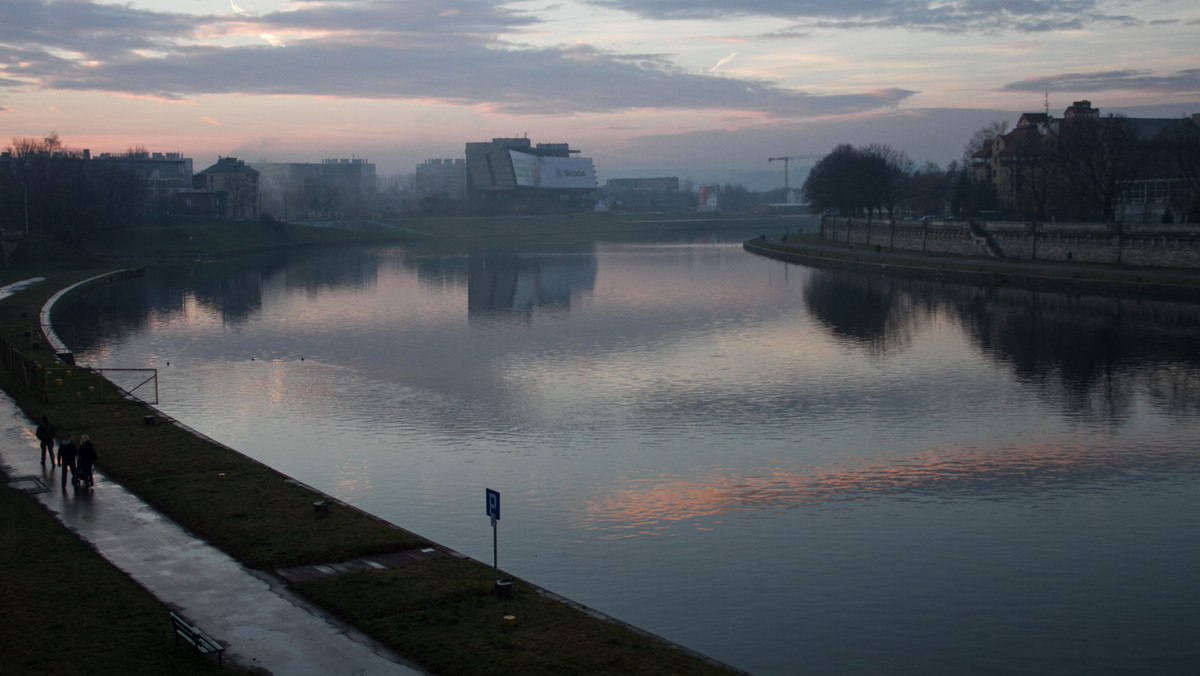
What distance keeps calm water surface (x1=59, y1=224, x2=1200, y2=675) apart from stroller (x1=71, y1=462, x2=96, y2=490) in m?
5.03

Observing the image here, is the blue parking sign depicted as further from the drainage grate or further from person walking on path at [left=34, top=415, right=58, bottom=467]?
person walking on path at [left=34, top=415, right=58, bottom=467]

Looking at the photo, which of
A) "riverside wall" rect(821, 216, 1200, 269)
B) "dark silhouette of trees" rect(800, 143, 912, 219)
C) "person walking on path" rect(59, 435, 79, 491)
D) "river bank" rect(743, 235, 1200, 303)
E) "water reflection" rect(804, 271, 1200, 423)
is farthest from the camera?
"dark silhouette of trees" rect(800, 143, 912, 219)

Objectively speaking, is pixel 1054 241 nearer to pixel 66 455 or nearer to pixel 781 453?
pixel 781 453

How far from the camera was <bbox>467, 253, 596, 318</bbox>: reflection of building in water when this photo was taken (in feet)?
210

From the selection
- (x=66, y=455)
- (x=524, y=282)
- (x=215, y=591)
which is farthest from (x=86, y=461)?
(x=524, y=282)

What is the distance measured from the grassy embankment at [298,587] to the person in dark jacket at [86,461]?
962mm

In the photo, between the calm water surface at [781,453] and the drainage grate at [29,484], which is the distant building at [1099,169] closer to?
the calm water surface at [781,453]

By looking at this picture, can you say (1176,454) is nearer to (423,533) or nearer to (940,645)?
(940,645)

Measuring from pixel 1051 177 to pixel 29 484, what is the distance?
96.8 metres

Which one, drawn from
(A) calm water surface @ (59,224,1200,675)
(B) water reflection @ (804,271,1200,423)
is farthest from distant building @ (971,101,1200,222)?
(A) calm water surface @ (59,224,1200,675)

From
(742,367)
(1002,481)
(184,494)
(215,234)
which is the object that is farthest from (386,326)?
(215,234)

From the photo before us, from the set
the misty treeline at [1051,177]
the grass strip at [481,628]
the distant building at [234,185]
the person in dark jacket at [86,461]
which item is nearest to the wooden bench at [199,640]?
the grass strip at [481,628]

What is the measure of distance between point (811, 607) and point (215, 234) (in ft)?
381

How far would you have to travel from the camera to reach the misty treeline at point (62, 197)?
315 ft
